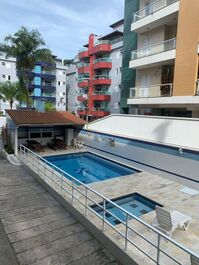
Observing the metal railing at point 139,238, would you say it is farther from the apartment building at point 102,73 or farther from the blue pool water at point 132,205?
the apartment building at point 102,73

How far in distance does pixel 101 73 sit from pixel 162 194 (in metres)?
34.5

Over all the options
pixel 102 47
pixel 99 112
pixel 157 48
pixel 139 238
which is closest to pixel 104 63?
pixel 102 47

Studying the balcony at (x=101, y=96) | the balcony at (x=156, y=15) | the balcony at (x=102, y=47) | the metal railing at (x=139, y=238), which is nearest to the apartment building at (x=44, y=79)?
the balcony at (x=101, y=96)

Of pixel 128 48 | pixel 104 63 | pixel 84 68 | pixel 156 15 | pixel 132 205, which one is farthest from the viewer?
pixel 84 68

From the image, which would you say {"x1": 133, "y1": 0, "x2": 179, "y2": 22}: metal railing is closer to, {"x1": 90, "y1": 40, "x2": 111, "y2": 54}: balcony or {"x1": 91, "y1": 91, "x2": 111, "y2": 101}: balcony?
{"x1": 90, "y1": 40, "x2": 111, "y2": 54}: balcony

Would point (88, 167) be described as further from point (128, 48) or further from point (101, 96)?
point (101, 96)

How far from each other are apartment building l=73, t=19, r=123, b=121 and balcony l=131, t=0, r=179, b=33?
51.5ft

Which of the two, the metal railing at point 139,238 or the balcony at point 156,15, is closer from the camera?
the metal railing at point 139,238

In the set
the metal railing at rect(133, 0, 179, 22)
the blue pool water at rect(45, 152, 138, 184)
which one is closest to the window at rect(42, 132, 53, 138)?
the blue pool water at rect(45, 152, 138, 184)

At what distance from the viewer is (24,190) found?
10.8 metres

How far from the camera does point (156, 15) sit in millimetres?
19203

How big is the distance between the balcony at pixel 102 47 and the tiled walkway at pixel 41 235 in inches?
1351

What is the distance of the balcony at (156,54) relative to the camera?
60.4ft

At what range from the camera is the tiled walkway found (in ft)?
19.6
